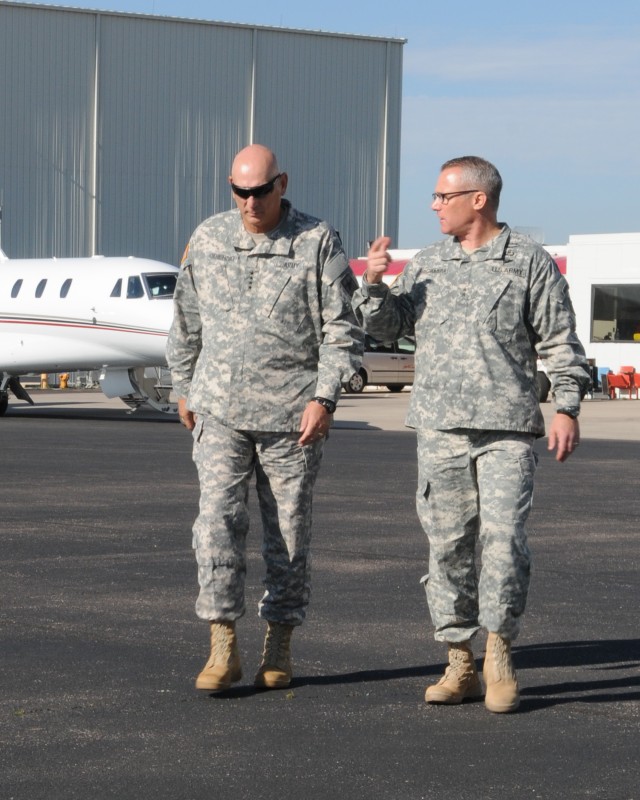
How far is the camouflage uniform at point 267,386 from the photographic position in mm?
6660

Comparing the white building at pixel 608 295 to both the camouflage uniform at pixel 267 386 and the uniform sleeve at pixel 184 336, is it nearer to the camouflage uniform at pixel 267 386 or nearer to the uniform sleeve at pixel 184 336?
the uniform sleeve at pixel 184 336

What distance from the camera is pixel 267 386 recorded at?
6.72 metres

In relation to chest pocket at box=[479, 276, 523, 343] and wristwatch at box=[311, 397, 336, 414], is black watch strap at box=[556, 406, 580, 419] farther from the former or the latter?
wristwatch at box=[311, 397, 336, 414]

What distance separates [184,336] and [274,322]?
1.59 feet

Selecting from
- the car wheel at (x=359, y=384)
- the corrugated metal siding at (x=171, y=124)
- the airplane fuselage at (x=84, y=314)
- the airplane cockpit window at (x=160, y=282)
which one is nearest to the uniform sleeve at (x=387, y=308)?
the airplane fuselage at (x=84, y=314)

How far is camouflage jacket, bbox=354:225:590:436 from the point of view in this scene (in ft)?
21.3

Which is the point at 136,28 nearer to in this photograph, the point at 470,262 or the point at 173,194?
the point at 173,194

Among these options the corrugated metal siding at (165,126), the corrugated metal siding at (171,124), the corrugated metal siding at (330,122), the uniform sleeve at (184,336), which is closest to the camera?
the uniform sleeve at (184,336)

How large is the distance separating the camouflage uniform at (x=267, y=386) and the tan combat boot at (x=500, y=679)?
0.81 m

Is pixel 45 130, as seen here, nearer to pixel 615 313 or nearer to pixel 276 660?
pixel 615 313

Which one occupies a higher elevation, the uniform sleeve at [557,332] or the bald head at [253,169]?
the bald head at [253,169]

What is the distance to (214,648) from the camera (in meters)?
6.65

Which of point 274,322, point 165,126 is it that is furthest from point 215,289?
point 165,126

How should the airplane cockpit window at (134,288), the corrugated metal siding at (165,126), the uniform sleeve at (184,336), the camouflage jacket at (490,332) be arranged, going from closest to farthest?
the camouflage jacket at (490,332)
the uniform sleeve at (184,336)
the airplane cockpit window at (134,288)
the corrugated metal siding at (165,126)
